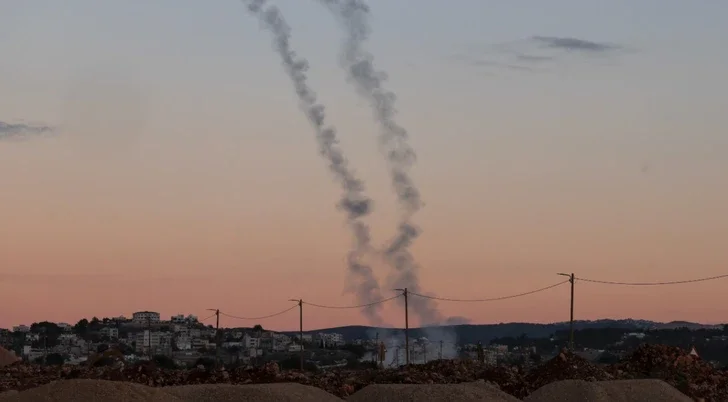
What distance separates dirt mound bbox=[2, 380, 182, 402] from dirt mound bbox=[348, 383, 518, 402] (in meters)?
9.64

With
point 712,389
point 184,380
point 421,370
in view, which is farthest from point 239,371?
point 712,389

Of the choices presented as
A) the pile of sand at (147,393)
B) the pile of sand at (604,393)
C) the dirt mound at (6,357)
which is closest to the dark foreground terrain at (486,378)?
the pile of sand at (604,393)

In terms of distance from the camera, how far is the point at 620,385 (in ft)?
192

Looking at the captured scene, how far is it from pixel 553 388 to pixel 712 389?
55.4 ft

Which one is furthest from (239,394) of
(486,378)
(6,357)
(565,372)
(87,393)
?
(6,357)

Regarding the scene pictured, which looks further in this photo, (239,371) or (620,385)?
(239,371)

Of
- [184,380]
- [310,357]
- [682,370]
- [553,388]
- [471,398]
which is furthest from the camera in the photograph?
[310,357]

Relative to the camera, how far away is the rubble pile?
7075 cm

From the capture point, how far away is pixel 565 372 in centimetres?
7194

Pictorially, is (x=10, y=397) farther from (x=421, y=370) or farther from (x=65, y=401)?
(x=421, y=370)

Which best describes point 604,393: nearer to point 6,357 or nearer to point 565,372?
point 565,372

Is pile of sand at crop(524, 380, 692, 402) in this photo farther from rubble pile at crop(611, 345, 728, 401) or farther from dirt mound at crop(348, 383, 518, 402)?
rubble pile at crop(611, 345, 728, 401)

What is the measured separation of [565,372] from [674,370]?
8.63m

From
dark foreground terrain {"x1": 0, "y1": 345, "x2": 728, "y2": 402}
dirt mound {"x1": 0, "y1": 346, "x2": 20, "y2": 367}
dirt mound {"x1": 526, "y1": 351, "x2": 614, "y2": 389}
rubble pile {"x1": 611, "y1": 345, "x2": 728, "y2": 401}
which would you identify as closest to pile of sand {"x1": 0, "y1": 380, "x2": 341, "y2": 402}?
dark foreground terrain {"x1": 0, "y1": 345, "x2": 728, "y2": 402}
